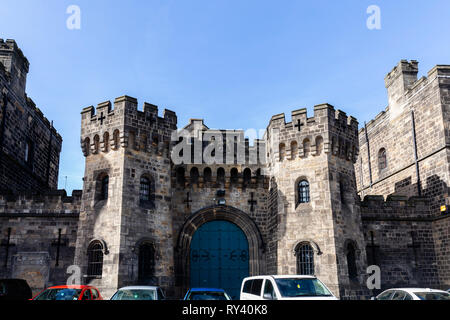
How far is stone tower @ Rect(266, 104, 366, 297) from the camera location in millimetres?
17453

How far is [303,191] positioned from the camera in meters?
18.9

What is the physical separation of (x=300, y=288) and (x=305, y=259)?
836 cm

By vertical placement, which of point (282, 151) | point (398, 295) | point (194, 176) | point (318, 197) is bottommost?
point (398, 295)

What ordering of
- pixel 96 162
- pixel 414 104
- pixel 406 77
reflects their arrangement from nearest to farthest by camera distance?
pixel 96 162 → pixel 414 104 → pixel 406 77

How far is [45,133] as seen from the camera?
27.1 m

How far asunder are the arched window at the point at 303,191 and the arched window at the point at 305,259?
2049 mm

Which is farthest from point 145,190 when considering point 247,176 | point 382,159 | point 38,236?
point 382,159

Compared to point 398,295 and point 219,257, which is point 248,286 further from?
point 219,257

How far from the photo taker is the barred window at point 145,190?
18.3 metres

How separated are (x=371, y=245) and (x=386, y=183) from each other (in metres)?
6.87

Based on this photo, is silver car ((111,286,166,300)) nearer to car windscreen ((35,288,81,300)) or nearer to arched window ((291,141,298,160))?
car windscreen ((35,288,81,300))

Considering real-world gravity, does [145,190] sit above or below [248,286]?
above
